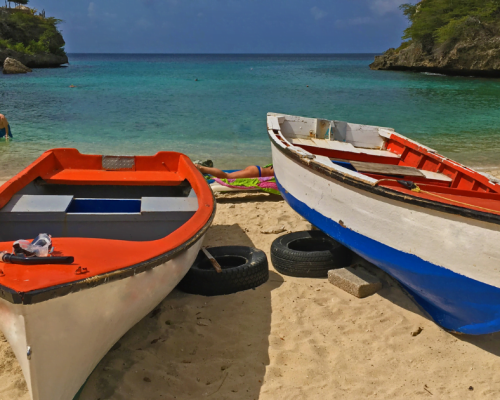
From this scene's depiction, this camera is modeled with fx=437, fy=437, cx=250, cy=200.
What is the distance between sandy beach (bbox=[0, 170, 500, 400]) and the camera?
3184 mm

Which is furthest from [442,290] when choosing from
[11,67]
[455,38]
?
[455,38]

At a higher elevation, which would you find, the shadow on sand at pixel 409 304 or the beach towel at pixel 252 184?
the beach towel at pixel 252 184

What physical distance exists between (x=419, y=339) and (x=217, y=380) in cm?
179

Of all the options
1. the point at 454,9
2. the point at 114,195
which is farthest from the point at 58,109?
the point at 454,9

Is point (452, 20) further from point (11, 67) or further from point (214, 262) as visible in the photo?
point (214, 262)

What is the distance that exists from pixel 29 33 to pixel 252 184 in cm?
6355

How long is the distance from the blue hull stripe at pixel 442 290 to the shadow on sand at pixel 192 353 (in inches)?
45.8

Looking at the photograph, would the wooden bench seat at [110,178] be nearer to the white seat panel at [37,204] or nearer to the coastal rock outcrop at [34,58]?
the white seat panel at [37,204]

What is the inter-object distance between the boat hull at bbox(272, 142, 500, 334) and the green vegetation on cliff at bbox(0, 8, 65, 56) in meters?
58.3

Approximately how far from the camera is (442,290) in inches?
140

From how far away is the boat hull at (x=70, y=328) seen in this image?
246cm

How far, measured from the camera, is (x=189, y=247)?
3.50 meters

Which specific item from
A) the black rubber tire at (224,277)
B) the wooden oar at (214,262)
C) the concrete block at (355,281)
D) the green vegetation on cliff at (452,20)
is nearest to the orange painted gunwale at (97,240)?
the wooden oar at (214,262)

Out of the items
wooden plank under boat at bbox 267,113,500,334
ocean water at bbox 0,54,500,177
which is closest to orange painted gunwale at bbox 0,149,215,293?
wooden plank under boat at bbox 267,113,500,334
